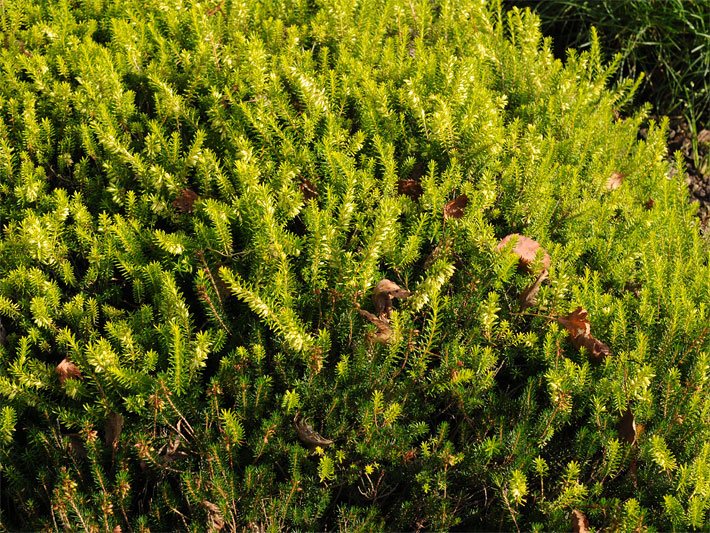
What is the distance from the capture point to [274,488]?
2635 mm

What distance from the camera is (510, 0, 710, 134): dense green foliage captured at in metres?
5.53

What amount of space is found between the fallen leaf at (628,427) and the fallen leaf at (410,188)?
1.20 meters

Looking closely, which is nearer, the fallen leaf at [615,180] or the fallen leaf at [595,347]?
the fallen leaf at [595,347]

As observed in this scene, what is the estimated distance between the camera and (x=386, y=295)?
9.21 ft

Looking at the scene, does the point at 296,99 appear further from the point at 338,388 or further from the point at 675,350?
the point at 675,350

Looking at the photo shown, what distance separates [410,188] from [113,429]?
1.52 metres

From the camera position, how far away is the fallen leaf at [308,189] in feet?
10.1

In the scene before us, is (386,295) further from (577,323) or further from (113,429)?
(113,429)

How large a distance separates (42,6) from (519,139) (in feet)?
8.30

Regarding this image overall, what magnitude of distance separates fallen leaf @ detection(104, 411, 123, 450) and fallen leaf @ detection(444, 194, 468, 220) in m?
1.46

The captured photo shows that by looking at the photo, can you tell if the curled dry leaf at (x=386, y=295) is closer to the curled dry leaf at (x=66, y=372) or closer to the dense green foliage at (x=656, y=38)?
the curled dry leaf at (x=66, y=372)

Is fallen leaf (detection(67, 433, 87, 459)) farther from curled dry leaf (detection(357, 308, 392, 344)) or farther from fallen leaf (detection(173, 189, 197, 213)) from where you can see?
curled dry leaf (detection(357, 308, 392, 344))

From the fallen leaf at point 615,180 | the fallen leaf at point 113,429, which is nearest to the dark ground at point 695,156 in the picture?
the fallen leaf at point 615,180

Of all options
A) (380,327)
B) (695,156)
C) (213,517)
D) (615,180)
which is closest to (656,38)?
(695,156)
